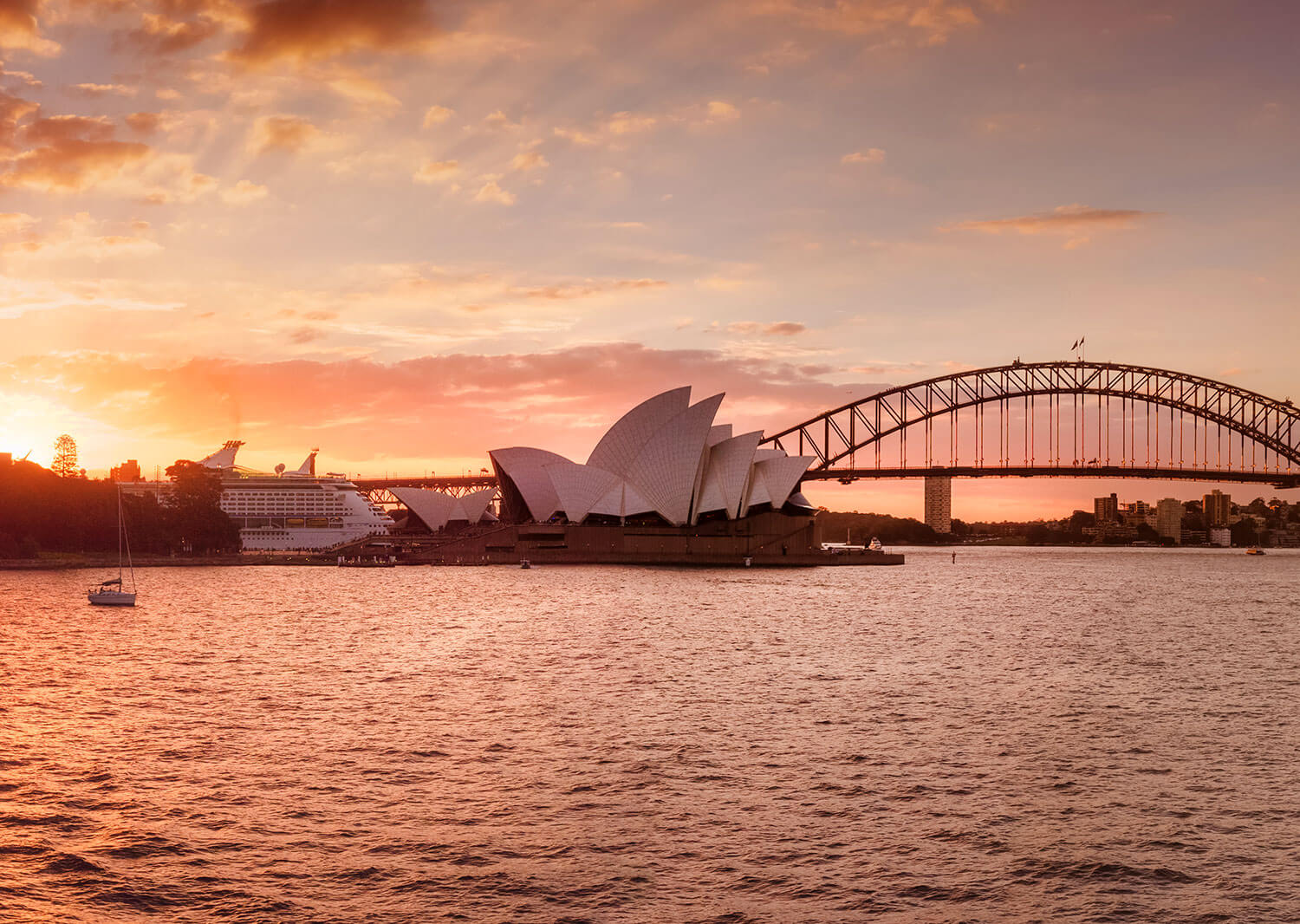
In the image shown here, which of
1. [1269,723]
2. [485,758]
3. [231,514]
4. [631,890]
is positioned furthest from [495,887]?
[231,514]

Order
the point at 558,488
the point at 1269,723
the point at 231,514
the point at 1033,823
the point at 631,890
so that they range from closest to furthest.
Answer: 1. the point at 631,890
2. the point at 1033,823
3. the point at 1269,723
4. the point at 558,488
5. the point at 231,514

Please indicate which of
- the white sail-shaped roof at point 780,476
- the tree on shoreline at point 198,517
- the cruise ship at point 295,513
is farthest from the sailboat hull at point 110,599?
the cruise ship at point 295,513

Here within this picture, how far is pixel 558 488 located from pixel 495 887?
98.4 meters

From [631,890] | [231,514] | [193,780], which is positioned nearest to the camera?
[631,890]

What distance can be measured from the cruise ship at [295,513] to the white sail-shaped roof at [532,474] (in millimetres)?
33366

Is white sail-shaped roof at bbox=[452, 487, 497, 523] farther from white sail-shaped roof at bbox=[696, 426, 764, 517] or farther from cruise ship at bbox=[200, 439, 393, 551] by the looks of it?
white sail-shaped roof at bbox=[696, 426, 764, 517]

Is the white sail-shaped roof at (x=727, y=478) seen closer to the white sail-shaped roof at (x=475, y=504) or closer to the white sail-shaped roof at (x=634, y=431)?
the white sail-shaped roof at (x=634, y=431)

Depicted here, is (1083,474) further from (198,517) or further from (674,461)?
(198,517)

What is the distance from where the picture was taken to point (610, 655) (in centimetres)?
3525

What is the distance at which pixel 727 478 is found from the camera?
364 feet

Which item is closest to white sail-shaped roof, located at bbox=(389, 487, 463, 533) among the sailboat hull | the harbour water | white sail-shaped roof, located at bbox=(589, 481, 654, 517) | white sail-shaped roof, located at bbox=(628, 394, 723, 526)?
white sail-shaped roof, located at bbox=(589, 481, 654, 517)

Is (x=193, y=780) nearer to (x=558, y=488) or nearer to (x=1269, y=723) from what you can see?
(x=1269, y=723)

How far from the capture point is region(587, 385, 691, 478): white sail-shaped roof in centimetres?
10525

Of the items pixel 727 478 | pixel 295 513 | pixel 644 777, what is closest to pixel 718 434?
pixel 727 478
